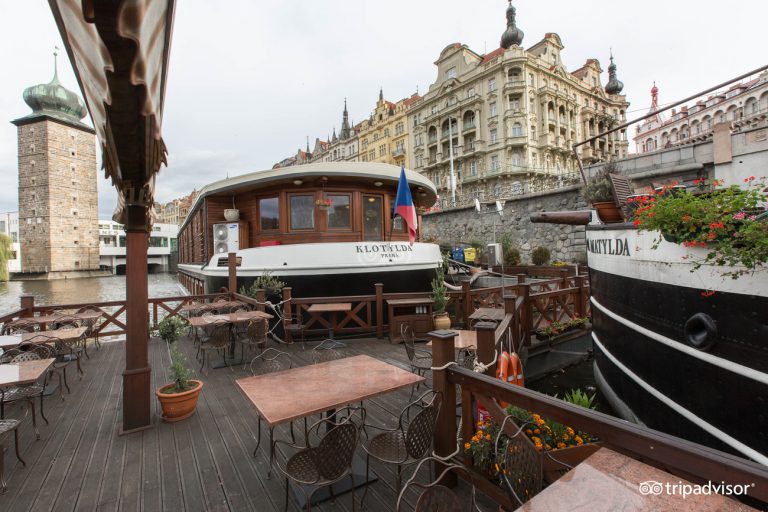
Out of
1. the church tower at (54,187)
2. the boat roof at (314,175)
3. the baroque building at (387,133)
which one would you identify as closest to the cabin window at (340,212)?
the boat roof at (314,175)

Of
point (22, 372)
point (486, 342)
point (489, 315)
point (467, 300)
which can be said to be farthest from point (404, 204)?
point (22, 372)

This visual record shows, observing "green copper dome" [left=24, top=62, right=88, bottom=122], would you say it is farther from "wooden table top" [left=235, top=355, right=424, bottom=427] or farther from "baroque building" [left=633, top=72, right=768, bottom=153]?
"baroque building" [left=633, top=72, right=768, bottom=153]

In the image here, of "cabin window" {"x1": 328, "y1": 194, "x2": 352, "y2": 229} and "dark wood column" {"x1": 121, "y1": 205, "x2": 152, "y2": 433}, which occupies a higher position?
"cabin window" {"x1": 328, "y1": 194, "x2": 352, "y2": 229}

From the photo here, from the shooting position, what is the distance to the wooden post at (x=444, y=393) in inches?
109

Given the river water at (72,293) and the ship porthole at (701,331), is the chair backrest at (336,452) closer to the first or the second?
the ship porthole at (701,331)

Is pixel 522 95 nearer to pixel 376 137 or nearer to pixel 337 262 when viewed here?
pixel 376 137

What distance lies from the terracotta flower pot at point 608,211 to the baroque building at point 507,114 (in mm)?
30561

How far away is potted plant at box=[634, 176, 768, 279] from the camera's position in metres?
2.45

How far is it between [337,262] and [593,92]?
166ft

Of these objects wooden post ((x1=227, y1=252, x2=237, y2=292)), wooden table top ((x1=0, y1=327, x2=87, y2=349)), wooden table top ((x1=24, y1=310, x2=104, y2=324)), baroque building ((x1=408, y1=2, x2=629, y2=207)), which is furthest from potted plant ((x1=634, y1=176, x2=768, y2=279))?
→ baroque building ((x1=408, y1=2, x2=629, y2=207))

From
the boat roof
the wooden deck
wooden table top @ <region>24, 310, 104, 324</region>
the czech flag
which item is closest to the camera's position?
the wooden deck

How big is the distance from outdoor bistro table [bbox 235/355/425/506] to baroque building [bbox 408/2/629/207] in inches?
1310

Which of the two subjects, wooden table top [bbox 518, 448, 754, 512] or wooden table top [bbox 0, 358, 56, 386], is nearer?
wooden table top [bbox 518, 448, 754, 512]

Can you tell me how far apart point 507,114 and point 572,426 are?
41354 mm
